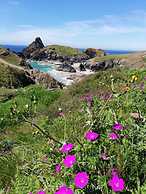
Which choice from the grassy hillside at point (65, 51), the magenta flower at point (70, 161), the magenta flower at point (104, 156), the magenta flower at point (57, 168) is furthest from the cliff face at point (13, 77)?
the grassy hillside at point (65, 51)

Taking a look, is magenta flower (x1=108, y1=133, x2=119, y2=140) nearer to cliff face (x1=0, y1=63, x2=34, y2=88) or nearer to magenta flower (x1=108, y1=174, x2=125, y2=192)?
magenta flower (x1=108, y1=174, x2=125, y2=192)

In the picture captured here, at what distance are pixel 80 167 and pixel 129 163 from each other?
506 millimetres

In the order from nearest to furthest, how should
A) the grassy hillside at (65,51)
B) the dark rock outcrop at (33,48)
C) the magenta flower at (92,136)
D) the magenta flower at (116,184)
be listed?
the magenta flower at (116,184) < the magenta flower at (92,136) < the grassy hillside at (65,51) < the dark rock outcrop at (33,48)

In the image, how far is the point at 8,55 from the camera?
65.4 m

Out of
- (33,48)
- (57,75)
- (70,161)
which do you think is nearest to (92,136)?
(70,161)

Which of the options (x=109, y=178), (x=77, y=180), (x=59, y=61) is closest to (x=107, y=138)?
(x=109, y=178)

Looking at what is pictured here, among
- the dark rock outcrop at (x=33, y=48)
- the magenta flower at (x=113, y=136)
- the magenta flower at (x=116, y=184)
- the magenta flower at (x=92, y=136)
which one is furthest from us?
the dark rock outcrop at (x=33, y=48)

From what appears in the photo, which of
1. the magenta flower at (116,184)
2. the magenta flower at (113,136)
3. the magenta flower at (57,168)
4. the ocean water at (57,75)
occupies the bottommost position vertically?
the ocean water at (57,75)

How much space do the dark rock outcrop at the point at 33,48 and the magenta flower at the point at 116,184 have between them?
14981cm

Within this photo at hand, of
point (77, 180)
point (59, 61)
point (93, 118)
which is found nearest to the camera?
point (77, 180)

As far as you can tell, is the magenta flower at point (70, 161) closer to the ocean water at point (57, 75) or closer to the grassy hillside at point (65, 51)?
the ocean water at point (57, 75)

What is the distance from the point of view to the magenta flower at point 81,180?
4250 millimetres

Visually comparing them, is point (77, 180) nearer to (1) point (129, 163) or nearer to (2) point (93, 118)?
(1) point (129, 163)

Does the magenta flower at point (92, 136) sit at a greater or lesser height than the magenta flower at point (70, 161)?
greater
